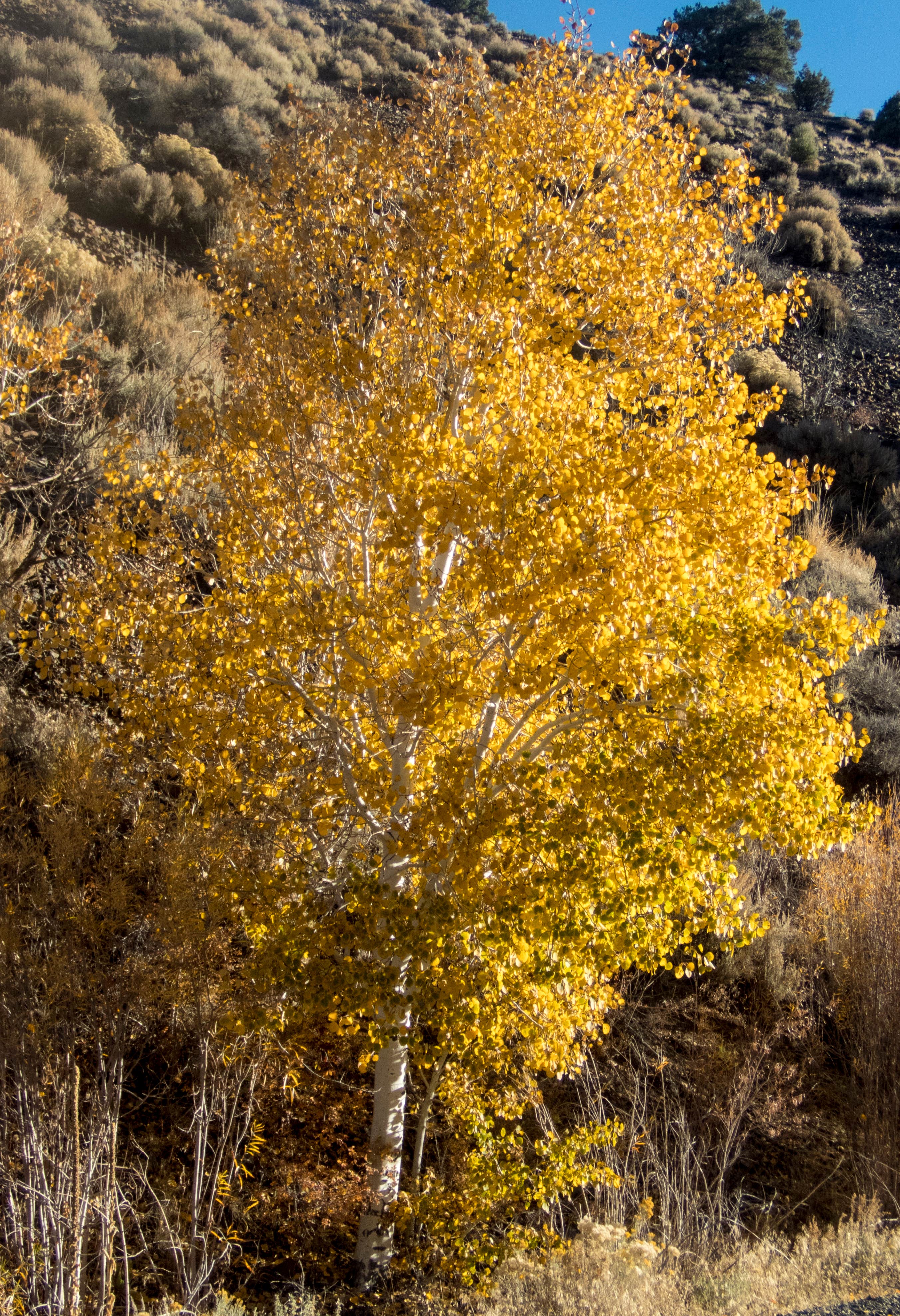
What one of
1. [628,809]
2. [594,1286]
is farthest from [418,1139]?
[628,809]

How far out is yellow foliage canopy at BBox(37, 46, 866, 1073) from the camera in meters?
4.10

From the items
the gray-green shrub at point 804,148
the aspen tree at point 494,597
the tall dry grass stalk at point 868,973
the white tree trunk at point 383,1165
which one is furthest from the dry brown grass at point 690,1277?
the gray-green shrub at point 804,148

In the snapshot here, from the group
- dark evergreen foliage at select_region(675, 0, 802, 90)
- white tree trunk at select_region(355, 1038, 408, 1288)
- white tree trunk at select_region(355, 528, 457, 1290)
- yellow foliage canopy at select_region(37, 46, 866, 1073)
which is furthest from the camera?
dark evergreen foliage at select_region(675, 0, 802, 90)

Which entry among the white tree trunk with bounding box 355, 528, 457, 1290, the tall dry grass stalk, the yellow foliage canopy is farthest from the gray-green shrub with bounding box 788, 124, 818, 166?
the white tree trunk with bounding box 355, 528, 457, 1290

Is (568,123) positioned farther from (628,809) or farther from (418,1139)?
(418,1139)

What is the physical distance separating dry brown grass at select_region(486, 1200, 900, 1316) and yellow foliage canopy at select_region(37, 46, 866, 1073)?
1.16m

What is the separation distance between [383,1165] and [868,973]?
6.15 m

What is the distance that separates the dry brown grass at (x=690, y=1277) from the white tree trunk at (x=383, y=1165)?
3.44ft

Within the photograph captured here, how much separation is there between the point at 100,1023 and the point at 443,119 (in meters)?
8.57

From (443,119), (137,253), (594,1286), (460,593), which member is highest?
(137,253)

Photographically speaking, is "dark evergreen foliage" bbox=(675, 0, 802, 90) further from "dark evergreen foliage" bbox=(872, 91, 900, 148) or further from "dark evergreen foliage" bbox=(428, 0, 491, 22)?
"dark evergreen foliage" bbox=(428, 0, 491, 22)

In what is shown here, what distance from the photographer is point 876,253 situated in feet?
91.9

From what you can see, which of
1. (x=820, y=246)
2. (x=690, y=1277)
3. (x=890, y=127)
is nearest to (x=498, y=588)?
(x=690, y=1277)

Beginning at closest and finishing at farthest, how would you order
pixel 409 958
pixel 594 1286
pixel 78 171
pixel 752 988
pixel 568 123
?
1. pixel 594 1286
2. pixel 409 958
3. pixel 568 123
4. pixel 752 988
5. pixel 78 171
